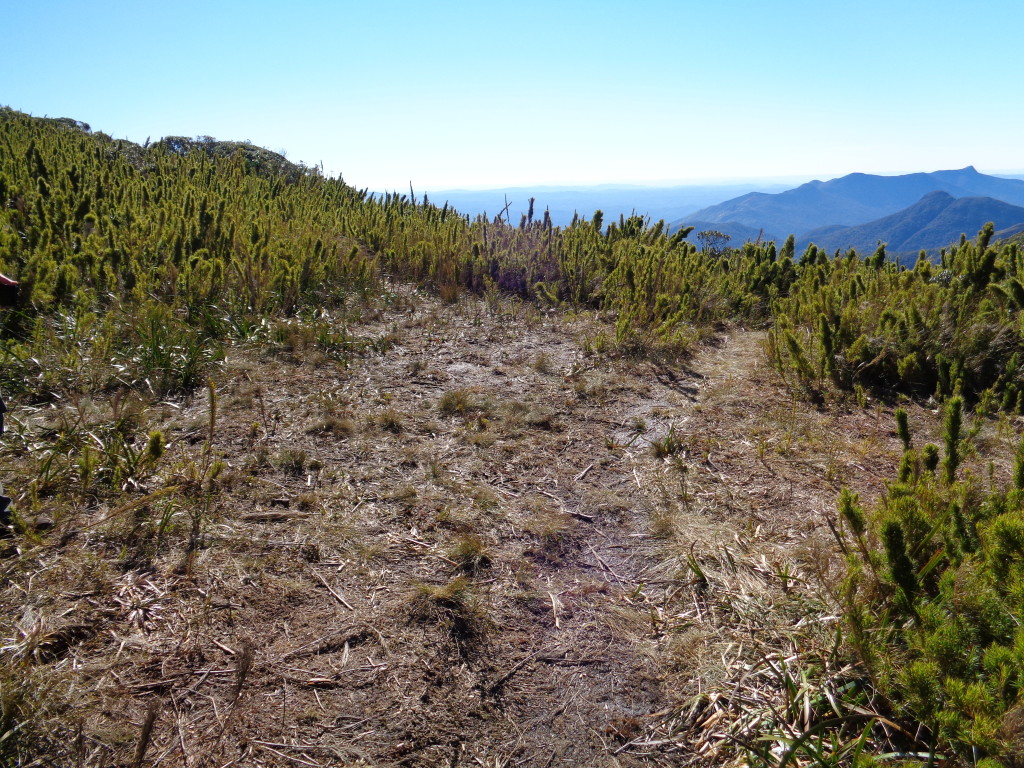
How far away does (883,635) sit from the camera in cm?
146

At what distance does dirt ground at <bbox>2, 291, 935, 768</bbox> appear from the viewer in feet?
4.59

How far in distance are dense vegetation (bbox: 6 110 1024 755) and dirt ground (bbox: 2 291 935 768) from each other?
0.29 meters

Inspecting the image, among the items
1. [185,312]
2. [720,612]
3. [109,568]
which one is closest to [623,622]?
[720,612]

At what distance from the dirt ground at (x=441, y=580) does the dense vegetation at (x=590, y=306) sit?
0.29 metres

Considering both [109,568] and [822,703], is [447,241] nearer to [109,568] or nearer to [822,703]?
[109,568]

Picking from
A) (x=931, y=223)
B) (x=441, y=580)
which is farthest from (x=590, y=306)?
(x=931, y=223)

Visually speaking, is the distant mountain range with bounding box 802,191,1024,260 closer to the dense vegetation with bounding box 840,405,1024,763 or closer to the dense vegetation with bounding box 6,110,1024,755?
the dense vegetation with bounding box 6,110,1024,755

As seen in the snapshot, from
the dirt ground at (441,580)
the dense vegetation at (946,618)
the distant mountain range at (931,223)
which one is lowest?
the dirt ground at (441,580)

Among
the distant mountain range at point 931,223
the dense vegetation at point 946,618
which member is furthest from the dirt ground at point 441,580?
the distant mountain range at point 931,223

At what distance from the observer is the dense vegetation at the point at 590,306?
4.47 ft

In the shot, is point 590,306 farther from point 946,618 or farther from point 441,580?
point 946,618

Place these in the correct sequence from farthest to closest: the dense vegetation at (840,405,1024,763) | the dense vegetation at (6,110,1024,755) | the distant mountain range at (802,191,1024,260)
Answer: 1. the distant mountain range at (802,191,1024,260)
2. the dense vegetation at (6,110,1024,755)
3. the dense vegetation at (840,405,1024,763)

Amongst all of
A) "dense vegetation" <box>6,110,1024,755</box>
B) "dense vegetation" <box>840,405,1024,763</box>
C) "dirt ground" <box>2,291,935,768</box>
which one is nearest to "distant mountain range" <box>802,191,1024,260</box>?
"dense vegetation" <box>6,110,1024,755</box>

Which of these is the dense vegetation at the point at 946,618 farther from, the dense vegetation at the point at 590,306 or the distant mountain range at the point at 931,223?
the distant mountain range at the point at 931,223
